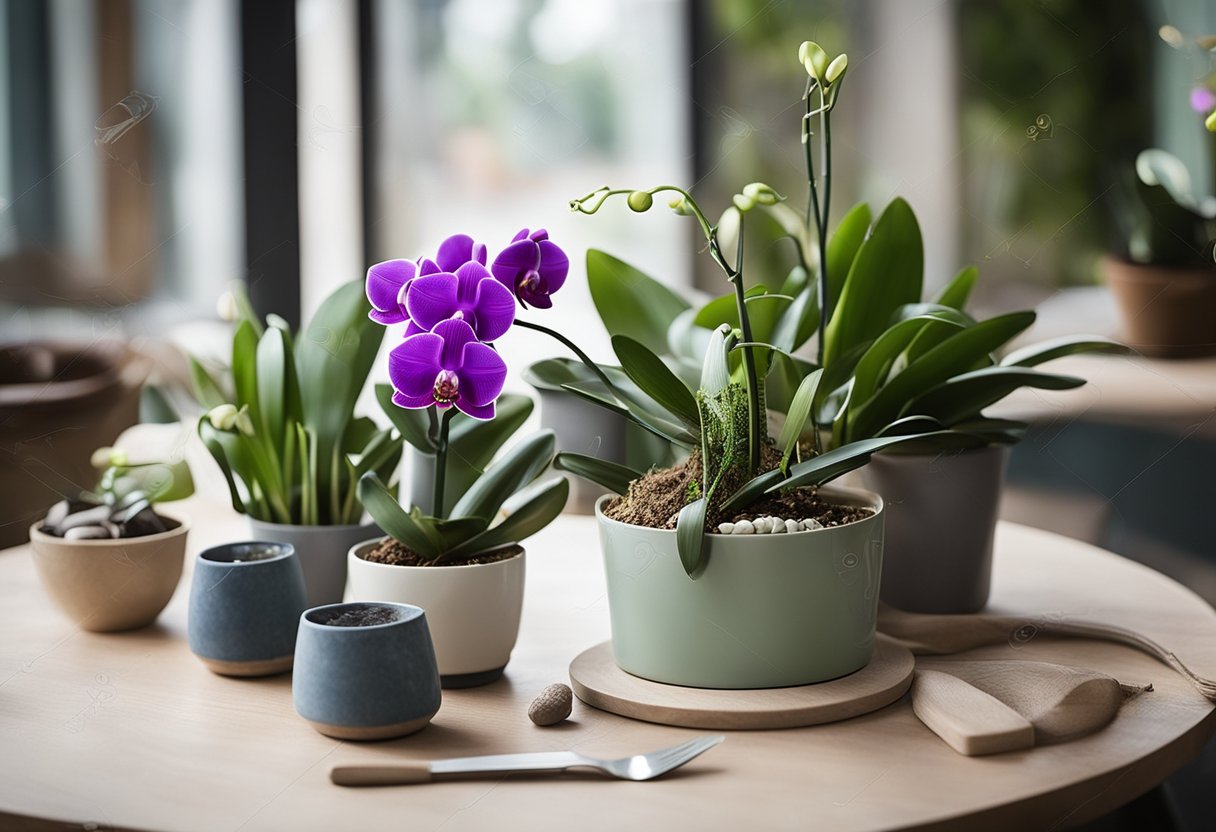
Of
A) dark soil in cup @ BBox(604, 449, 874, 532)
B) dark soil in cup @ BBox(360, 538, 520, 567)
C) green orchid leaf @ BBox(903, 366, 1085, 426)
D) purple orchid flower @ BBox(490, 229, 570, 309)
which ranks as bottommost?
dark soil in cup @ BBox(360, 538, 520, 567)

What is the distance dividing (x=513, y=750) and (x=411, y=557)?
18 centimetres

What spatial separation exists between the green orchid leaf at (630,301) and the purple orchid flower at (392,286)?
0.84ft

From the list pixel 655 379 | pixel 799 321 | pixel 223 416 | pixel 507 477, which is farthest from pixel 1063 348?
pixel 223 416

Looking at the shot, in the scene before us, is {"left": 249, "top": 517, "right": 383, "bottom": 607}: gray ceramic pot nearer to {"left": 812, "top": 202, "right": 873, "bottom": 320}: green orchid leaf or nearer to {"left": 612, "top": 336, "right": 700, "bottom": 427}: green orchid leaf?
{"left": 612, "top": 336, "right": 700, "bottom": 427}: green orchid leaf

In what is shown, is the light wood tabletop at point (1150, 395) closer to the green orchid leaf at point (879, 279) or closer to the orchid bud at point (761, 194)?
the green orchid leaf at point (879, 279)

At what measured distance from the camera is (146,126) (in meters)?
2.25

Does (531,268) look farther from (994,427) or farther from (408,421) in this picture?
(994,427)

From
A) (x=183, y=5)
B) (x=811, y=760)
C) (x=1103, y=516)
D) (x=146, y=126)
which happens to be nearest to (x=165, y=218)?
(x=146, y=126)

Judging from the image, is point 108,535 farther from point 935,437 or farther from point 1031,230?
point 1031,230

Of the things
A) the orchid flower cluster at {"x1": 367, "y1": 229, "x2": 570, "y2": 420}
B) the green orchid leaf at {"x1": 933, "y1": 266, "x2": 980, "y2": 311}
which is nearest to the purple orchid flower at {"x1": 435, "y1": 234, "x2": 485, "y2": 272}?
the orchid flower cluster at {"x1": 367, "y1": 229, "x2": 570, "y2": 420}

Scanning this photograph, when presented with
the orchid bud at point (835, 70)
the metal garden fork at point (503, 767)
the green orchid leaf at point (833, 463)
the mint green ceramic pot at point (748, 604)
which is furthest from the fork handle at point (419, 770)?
the orchid bud at point (835, 70)

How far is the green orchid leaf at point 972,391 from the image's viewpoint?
0.85 metres

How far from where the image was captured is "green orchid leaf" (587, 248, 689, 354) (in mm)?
986

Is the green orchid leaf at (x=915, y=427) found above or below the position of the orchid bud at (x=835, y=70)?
below
